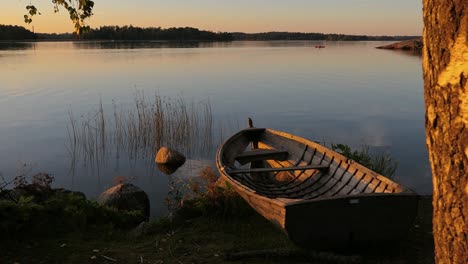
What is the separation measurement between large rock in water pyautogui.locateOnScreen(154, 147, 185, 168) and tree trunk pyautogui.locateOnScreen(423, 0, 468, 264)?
39.4ft

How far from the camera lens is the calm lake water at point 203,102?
14.2 metres

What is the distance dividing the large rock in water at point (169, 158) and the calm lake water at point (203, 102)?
Result: 0.31 m

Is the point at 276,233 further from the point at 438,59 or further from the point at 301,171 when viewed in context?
the point at 438,59

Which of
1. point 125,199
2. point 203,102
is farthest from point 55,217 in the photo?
point 203,102

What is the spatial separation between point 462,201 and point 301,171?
258 inches

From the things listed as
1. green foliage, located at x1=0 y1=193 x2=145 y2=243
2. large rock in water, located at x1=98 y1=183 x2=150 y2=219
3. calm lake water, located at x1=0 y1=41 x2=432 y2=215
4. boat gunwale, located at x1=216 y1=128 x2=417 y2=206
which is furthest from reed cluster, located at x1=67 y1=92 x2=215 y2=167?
green foliage, located at x1=0 y1=193 x2=145 y2=243

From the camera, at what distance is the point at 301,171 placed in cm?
890

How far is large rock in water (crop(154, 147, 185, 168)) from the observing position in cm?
1414

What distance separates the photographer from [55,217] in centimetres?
699

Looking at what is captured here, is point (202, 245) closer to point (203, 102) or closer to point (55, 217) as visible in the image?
point (55, 217)

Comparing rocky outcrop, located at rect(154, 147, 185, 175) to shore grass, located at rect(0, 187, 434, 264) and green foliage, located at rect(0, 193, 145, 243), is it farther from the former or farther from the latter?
shore grass, located at rect(0, 187, 434, 264)

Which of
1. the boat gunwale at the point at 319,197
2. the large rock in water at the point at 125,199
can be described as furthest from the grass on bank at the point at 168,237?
the large rock in water at the point at 125,199

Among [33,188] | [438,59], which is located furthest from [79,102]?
[438,59]

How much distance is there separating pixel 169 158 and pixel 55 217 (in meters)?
7.22
